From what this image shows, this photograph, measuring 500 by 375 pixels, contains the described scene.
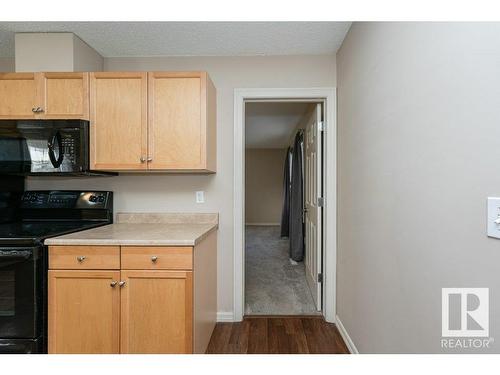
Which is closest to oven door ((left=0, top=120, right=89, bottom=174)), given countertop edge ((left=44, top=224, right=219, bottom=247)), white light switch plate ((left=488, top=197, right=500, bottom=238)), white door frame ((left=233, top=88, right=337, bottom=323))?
countertop edge ((left=44, top=224, right=219, bottom=247))

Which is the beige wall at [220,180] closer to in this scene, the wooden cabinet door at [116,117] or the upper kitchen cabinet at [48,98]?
the wooden cabinet door at [116,117]

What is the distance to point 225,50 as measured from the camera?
2465mm

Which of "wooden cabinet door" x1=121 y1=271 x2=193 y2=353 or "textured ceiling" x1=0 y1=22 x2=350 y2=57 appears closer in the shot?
"wooden cabinet door" x1=121 y1=271 x2=193 y2=353

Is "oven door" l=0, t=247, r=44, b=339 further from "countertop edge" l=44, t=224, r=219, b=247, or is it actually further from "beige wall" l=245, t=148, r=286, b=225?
"beige wall" l=245, t=148, r=286, b=225

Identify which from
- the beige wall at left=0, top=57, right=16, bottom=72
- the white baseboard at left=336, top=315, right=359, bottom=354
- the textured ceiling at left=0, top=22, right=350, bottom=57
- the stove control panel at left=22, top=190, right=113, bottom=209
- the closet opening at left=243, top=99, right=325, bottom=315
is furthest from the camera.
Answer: the closet opening at left=243, top=99, right=325, bottom=315

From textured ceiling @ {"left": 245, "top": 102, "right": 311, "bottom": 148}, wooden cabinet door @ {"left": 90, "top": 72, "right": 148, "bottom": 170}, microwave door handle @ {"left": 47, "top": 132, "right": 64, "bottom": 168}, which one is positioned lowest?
microwave door handle @ {"left": 47, "top": 132, "right": 64, "bottom": 168}

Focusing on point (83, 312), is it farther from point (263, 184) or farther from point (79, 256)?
point (263, 184)

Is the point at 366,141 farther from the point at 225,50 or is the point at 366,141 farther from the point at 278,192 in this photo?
the point at 278,192

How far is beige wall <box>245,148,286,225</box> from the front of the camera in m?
8.81

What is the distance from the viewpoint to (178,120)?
213 cm

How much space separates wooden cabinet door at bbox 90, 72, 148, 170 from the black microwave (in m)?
0.10

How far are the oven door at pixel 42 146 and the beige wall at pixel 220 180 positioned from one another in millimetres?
529

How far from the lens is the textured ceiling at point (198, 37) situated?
2098 millimetres
